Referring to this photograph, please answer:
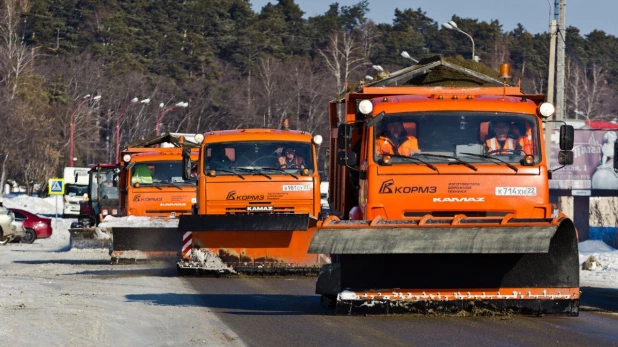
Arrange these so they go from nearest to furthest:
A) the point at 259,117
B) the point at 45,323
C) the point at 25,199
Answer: the point at 45,323 < the point at 25,199 < the point at 259,117

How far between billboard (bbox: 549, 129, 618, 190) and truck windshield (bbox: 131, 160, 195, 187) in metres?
23.7

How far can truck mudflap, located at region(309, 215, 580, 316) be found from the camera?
11.6m

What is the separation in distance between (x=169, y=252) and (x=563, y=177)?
2659cm

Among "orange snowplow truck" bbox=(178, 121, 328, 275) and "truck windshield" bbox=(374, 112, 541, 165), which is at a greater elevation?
"truck windshield" bbox=(374, 112, 541, 165)

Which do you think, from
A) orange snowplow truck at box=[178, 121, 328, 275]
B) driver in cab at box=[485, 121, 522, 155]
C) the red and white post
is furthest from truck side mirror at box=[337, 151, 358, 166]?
the red and white post

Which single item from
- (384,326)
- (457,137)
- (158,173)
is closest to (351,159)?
(457,137)

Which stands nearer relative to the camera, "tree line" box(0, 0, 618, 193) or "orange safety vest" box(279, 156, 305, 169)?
"orange safety vest" box(279, 156, 305, 169)

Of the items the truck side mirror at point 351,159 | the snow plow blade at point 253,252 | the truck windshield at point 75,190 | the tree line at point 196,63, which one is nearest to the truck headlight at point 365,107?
the truck side mirror at point 351,159

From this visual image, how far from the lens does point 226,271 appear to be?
19094 mm

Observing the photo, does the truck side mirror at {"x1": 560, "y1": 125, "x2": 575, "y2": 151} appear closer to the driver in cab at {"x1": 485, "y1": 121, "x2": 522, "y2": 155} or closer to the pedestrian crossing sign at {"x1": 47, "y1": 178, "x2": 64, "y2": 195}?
the driver in cab at {"x1": 485, "y1": 121, "x2": 522, "y2": 155}

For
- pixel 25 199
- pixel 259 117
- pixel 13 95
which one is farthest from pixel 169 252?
pixel 259 117

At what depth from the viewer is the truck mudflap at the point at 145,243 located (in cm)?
2183

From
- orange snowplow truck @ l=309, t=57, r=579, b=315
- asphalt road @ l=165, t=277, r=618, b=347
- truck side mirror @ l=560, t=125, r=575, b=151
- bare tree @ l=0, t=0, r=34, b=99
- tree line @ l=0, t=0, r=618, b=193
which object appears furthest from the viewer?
tree line @ l=0, t=0, r=618, b=193

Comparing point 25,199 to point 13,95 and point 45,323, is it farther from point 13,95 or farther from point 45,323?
point 45,323
